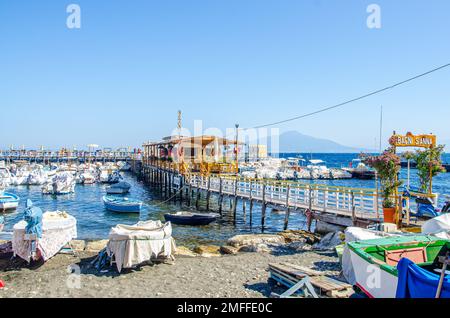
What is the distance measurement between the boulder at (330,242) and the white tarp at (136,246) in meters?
7.20

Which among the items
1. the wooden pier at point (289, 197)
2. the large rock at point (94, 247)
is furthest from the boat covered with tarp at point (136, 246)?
the wooden pier at point (289, 197)

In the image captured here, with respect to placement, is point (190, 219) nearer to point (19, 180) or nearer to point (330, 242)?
point (330, 242)

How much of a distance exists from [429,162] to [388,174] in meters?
4.10

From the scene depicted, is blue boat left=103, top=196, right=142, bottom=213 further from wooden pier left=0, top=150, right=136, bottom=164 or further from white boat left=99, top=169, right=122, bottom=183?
wooden pier left=0, top=150, right=136, bottom=164

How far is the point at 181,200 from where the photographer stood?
3653 cm

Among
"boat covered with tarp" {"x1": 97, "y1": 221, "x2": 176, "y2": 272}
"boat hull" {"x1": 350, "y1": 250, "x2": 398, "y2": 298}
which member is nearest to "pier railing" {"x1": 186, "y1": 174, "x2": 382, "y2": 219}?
"boat hull" {"x1": 350, "y1": 250, "x2": 398, "y2": 298}

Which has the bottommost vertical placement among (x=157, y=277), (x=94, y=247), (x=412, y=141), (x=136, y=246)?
(x=94, y=247)

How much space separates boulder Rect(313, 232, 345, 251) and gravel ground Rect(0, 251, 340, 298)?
207cm

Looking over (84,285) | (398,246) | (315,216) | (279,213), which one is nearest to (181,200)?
(279,213)

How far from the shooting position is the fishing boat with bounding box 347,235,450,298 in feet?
26.0

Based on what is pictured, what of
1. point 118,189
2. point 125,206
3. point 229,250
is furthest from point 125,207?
point 229,250

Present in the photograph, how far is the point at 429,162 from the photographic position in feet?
58.1
